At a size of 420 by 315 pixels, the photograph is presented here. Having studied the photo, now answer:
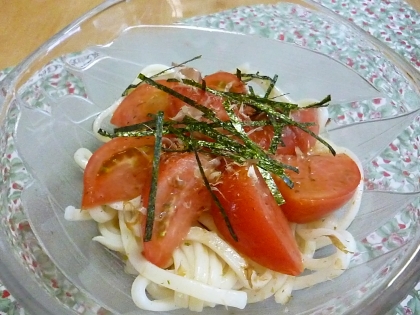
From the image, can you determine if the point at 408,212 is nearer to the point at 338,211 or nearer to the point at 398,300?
the point at 338,211

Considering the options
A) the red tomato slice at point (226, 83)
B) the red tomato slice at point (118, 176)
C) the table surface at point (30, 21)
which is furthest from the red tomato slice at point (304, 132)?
the table surface at point (30, 21)

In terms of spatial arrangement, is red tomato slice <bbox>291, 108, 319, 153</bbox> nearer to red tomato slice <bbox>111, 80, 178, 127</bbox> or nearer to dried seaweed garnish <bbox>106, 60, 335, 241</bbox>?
dried seaweed garnish <bbox>106, 60, 335, 241</bbox>

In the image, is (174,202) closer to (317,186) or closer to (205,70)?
(317,186)

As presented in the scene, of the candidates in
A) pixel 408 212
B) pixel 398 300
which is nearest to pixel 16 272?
pixel 398 300

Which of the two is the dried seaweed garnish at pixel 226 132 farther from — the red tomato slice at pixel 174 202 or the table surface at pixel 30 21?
the table surface at pixel 30 21

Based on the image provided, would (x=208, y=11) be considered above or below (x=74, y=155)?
above

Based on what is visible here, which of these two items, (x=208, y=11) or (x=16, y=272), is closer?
(x=16, y=272)
